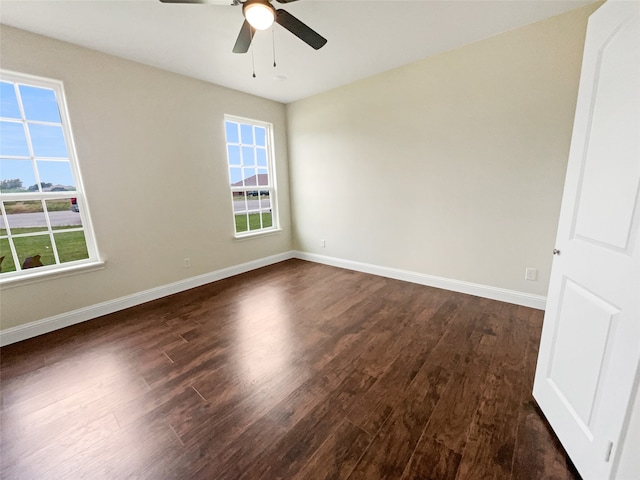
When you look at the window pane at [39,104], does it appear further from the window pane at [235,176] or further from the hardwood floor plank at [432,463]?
the hardwood floor plank at [432,463]

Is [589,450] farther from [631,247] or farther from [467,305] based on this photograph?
[467,305]

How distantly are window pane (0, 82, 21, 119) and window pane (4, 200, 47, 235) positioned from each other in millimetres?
750

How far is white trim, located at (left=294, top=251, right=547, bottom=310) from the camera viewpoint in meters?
2.67

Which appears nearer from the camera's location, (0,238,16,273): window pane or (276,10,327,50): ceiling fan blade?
(276,10,327,50): ceiling fan blade

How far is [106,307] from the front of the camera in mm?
2766

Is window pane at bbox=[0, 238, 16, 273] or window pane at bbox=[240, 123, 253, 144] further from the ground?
window pane at bbox=[240, 123, 253, 144]

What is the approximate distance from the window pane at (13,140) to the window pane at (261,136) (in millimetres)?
2605

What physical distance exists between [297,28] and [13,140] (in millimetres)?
2639

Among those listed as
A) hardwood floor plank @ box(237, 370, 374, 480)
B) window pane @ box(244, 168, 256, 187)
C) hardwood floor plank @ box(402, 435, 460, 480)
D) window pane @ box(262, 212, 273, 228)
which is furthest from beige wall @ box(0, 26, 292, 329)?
hardwood floor plank @ box(402, 435, 460, 480)

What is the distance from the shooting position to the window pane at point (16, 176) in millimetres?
2211

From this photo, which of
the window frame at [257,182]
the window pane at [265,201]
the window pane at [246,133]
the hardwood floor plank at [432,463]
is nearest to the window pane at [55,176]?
the window frame at [257,182]

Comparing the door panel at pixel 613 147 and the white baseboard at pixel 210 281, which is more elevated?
the door panel at pixel 613 147

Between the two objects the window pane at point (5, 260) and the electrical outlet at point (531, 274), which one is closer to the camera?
the window pane at point (5, 260)

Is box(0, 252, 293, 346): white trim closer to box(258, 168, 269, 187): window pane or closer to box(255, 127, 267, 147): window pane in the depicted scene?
box(258, 168, 269, 187): window pane
